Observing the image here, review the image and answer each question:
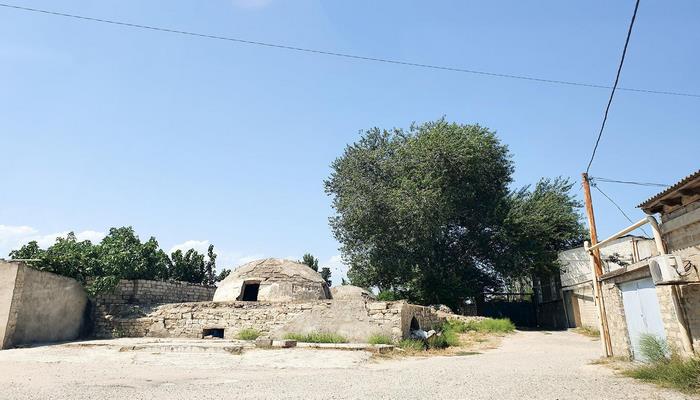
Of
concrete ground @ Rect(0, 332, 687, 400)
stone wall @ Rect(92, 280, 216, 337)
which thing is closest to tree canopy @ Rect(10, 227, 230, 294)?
stone wall @ Rect(92, 280, 216, 337)

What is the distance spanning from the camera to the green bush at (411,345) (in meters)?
12.4

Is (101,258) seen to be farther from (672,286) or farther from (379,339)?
(672,286)

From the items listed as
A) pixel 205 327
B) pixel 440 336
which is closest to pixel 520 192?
pixel 440 336

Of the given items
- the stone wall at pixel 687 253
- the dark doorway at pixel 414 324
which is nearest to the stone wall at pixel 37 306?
the dark doorway at pixel 414 324

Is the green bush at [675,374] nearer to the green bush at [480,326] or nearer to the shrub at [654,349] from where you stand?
the shrub at [654,349]

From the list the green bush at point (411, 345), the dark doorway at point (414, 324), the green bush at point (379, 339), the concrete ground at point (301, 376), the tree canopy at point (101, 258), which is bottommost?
the concrete ground at point (301, 376)

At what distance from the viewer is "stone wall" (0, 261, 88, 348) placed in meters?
14.0

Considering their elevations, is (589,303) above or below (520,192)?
below

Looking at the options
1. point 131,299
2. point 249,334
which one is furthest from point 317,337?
point 131,299

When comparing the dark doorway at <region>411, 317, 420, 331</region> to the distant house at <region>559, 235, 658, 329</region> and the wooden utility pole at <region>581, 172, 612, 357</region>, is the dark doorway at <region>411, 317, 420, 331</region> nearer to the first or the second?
the wooden utility pole at <region>581, 172, 612, 357</region>

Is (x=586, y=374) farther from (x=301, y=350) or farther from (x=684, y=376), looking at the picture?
(x=301, y=350)

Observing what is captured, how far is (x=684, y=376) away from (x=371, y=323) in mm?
8097

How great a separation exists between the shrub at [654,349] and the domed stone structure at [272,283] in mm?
12976

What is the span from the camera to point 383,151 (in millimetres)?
30156
